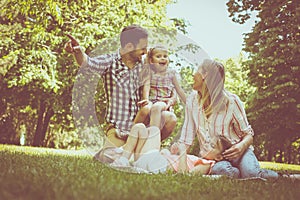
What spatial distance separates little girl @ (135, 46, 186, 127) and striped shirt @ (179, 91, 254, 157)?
189 millimetres

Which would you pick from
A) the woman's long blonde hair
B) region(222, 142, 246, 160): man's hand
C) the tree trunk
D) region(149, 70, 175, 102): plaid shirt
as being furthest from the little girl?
the tree trunk

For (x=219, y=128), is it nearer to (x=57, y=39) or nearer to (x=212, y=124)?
(x=212, y=124)

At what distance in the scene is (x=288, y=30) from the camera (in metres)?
13.0

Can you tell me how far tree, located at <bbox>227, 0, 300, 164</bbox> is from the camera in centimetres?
1291

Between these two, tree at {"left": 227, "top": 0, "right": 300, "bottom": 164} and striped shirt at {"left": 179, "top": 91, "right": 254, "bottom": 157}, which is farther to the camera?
tree at {"left": 227, "top": 0, "right": 300, "bottom": 164}

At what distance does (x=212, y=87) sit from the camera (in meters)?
3.73

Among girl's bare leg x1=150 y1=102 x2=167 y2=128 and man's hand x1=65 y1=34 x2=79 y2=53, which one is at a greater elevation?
man's hand x1=65 y1=34 x2=79 y2=53

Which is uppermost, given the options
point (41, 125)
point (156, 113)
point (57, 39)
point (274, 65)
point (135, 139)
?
point (57, 39)

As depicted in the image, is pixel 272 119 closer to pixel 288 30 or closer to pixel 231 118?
pixel 288 30

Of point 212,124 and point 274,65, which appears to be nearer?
point 212,124

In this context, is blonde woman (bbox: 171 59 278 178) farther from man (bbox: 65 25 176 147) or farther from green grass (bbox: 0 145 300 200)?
green grass (bbox: 0 145 300 200)

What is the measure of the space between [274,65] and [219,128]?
10.1m

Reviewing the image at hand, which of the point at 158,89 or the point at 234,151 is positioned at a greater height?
the point at 158,89

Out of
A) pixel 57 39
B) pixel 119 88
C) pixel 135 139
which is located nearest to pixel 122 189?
pixel 135 139
